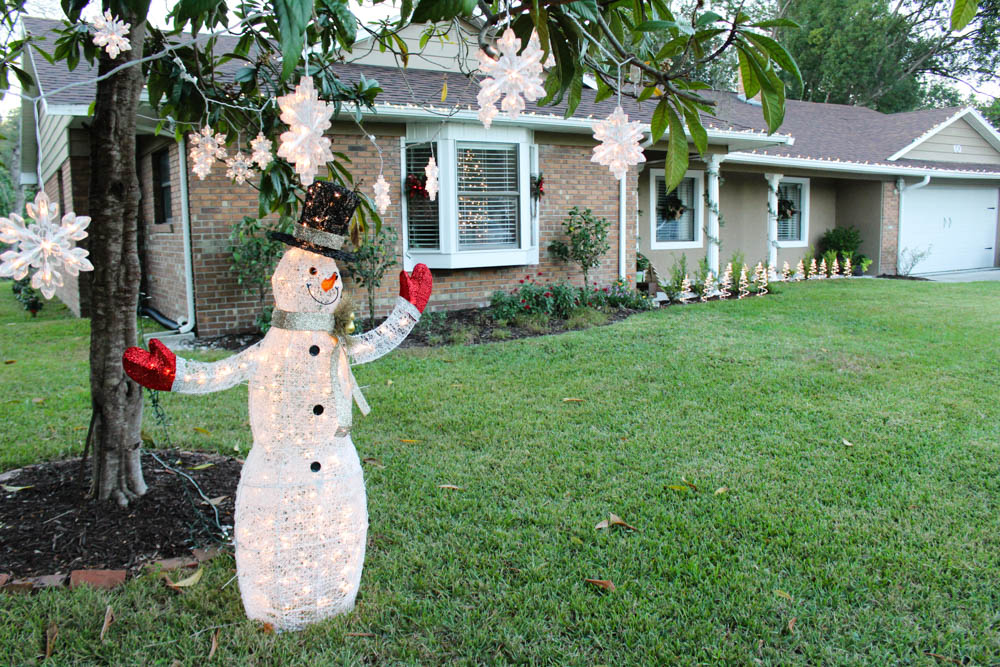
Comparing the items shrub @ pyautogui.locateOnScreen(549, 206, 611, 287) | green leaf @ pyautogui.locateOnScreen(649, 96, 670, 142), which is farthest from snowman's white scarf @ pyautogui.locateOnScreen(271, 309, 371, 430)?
shrub @ pyautogui.locateOnScreen(549, 206, 611, 287)

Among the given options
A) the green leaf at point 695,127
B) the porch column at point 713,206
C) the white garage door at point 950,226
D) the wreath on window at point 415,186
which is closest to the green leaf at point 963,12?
the green leaf at point 695,127

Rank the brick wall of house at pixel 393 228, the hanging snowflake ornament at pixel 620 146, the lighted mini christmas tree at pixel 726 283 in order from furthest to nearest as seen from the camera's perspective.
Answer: the lighted mini christmas tree at pixel 726 283 → the brick wall of house at pixel 393 228 → the hanging snowflake ornament at pixel 620 146

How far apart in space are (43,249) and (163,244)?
901 centimetres

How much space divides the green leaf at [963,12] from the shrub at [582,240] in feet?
29.7

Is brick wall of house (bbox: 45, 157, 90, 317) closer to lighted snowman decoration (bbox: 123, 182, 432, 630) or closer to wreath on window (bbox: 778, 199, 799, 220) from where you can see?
lighted snowman decoration (bbox: 123, 182, 432, 630)

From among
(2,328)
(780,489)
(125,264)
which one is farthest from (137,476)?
(2,328)

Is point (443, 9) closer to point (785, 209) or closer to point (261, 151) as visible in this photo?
point (261, 151)

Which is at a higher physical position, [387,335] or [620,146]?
[620,146]

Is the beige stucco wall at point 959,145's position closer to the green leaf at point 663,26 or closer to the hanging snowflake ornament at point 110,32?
the green leaf at point 663,26

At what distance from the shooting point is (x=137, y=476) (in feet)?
11.5

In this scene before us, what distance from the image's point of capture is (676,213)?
46.3 feet

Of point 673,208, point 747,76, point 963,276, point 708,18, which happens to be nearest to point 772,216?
point 673,208

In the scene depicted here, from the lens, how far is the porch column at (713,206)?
13180mm

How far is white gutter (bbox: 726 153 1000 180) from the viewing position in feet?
45.7
